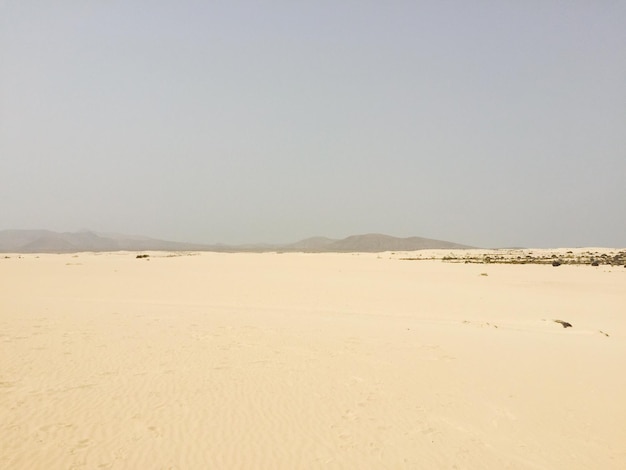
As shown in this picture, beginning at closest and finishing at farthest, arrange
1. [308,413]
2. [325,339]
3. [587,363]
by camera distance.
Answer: [308,413], [587,363], [325,339]

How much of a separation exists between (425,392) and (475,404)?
0.81 meters

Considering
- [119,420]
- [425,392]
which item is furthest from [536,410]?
[119,420]

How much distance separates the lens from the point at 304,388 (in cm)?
714

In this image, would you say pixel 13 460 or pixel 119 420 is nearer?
pixel 13 460

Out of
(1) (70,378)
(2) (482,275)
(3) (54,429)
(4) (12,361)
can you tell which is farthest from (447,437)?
(2) (482,275)

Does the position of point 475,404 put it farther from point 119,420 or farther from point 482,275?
point 482,275

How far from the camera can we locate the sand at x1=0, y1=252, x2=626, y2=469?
5086mm

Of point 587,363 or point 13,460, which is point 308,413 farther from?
point 587,363

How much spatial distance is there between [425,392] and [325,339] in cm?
387

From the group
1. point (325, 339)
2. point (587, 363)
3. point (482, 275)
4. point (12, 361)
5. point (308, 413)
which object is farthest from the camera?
point (482, 275)

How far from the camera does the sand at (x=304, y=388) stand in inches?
200

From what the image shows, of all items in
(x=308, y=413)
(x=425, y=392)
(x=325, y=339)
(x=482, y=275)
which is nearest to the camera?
(x=308, y=413)

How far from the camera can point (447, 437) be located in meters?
5.59

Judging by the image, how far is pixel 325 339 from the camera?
35.1ft
